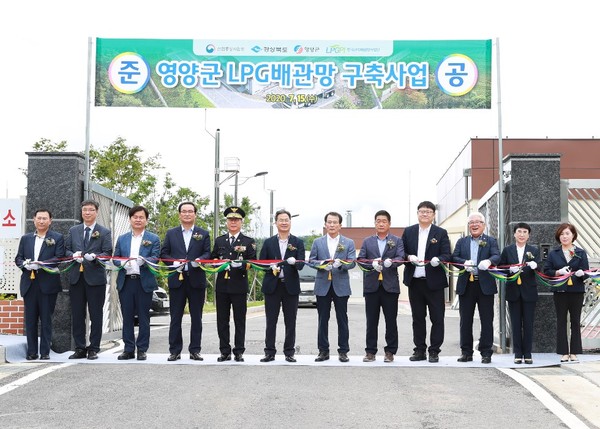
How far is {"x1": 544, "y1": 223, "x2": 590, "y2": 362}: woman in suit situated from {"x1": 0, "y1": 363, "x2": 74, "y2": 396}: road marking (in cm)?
593

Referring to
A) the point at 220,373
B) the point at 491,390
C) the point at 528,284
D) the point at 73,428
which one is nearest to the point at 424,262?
the point at 528,284

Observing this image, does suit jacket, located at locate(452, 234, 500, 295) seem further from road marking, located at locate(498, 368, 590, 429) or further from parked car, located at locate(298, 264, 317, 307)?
parked car, located at locate(298, 264, 317, 307)

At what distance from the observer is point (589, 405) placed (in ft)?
21.7

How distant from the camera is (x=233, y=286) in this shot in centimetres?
930

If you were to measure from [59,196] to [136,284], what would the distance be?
1.73 meters

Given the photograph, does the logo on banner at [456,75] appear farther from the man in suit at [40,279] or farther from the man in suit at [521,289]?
the man in suit at [40,279]

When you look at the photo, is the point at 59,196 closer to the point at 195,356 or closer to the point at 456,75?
the point at 195,356

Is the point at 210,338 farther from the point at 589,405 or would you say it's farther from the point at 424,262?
the point at 589,405

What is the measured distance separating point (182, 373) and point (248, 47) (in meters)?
4.91

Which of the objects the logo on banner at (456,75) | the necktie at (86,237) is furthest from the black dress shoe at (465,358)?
the necktie at (86,237)

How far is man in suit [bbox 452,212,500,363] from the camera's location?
30.6 ft

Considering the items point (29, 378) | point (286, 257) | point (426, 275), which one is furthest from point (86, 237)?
point (426, 275)

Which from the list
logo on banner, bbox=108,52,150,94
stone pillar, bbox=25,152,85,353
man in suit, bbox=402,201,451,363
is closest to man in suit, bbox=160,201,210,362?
stone pillar, bbox=25,152,85,353

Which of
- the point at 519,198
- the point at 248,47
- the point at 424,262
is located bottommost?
the point at 424,262
